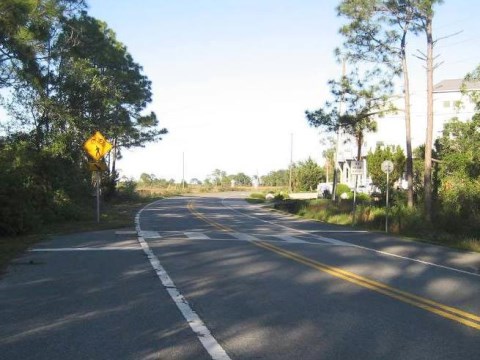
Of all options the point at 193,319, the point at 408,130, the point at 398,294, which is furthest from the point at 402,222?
the point at 193,319

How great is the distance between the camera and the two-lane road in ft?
20.2

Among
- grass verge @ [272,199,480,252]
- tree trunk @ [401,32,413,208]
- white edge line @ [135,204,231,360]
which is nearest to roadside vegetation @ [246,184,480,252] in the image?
grass verge @ [272,199,480,252]

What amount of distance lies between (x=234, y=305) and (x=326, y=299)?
1.49 meters

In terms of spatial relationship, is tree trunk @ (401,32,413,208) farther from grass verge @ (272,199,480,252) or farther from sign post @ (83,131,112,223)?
sign post @ (83,131,112,223)

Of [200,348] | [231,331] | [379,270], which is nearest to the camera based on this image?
[200,348]

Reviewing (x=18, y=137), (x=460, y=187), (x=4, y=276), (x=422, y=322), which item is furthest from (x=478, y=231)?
(x=18, y=137)

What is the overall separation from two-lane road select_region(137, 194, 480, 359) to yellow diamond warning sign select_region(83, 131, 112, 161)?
7259mm

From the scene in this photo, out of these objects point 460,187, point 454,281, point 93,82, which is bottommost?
point 454,281

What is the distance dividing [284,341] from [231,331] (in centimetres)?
70

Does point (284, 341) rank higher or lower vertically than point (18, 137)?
lower

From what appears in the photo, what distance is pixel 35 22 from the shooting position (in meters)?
21.6

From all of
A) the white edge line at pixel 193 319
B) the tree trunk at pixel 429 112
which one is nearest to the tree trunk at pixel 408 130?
the tree trunk at pixel 429 112

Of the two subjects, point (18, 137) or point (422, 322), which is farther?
point (18, 137)

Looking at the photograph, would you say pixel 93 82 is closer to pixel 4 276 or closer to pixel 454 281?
pixel 4 276
